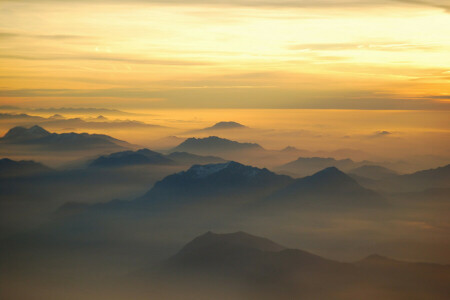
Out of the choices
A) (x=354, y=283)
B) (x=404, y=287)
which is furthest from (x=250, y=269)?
(x=404, y=287)

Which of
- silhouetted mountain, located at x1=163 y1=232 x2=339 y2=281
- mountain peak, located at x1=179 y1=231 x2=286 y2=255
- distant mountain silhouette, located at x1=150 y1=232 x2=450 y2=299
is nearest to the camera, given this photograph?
distant mountain silhouette, located at x1=150 y1=232 x2=450 y2=299

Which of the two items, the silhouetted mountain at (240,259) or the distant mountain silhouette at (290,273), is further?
the silhouetted mountain at (240,259)

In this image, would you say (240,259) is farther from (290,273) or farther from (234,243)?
(290,273)

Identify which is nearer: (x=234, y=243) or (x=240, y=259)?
(x=240, y=259)

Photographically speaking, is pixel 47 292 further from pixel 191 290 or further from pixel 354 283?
pixel 354 283

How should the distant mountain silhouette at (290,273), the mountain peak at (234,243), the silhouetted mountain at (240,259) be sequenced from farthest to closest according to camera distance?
the mountain peak at (234,243), the silhouetted mountain at (240,259), the distant mountain silhouette at (290,273)

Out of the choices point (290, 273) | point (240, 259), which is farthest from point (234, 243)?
point (290, 273)

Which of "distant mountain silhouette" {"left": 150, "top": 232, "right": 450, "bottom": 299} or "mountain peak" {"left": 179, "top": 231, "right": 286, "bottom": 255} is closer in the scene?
"distant mountain silhouette" {"left": 150, "top": 232, "right": 450, "bottom": 299}

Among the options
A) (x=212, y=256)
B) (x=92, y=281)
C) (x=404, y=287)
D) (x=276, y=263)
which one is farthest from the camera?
(x=92, y=281)
